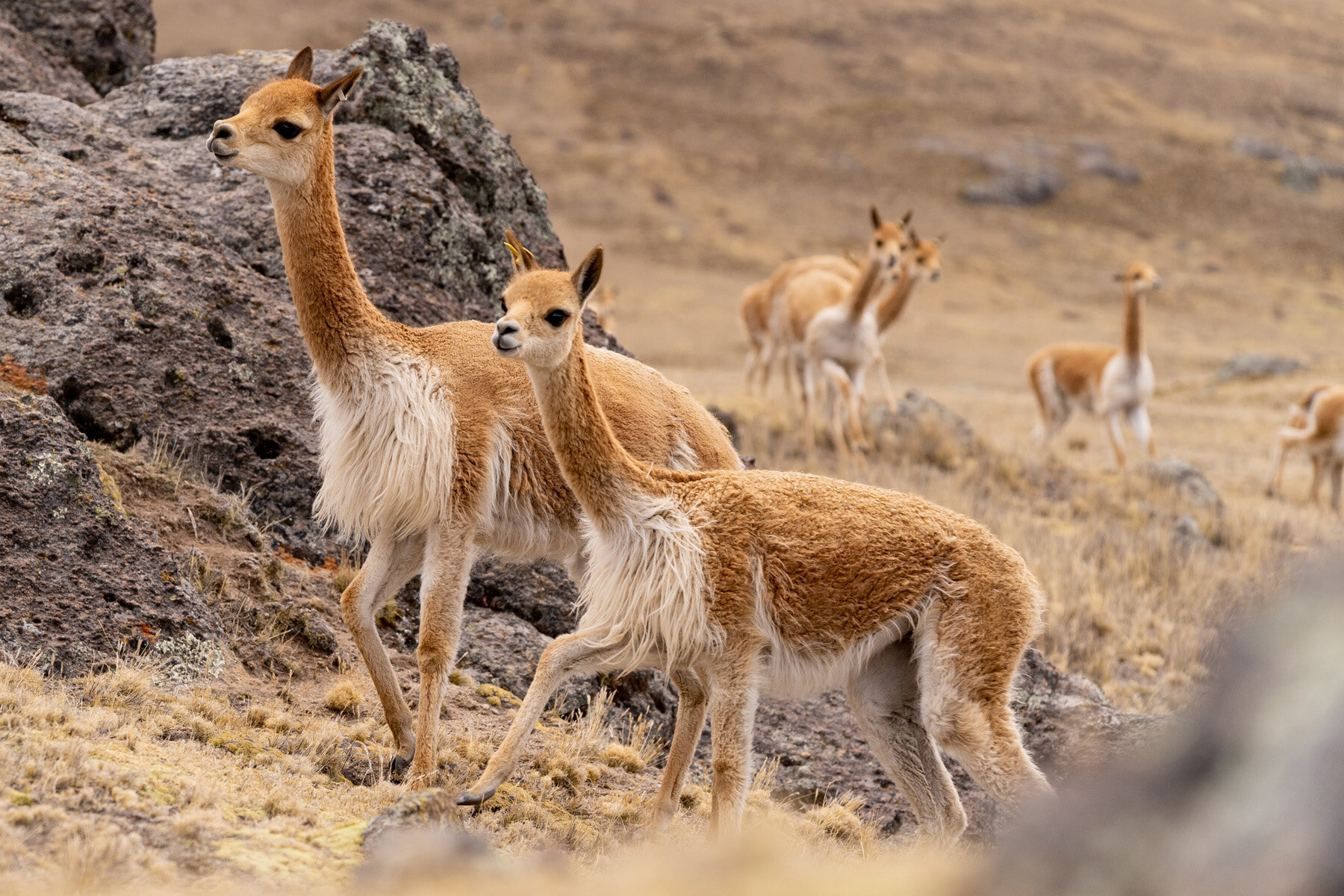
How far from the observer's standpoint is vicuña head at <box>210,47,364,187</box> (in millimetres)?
5172

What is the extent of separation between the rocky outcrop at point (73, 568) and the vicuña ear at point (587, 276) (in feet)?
7.03

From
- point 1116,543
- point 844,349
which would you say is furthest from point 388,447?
point 844,349

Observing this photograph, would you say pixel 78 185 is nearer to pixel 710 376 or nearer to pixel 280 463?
pixel 280 463

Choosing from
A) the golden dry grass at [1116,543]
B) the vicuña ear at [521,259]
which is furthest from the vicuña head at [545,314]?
the golden dry grass at [1116,543]

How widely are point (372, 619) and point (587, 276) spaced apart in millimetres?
1688

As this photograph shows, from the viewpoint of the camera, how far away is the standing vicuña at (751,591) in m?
4.57

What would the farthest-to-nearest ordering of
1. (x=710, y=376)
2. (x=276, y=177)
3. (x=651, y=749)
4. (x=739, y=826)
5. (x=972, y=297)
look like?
(x=972, y=297) < (x=710, y=376) < (x=651, y=749) < (x=276, y=177) < (x=739, y=826)

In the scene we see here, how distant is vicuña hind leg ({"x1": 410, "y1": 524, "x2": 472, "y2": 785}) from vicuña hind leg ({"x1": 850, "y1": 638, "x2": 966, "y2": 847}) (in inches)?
62.6

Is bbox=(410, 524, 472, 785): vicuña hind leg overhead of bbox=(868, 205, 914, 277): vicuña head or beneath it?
beneath

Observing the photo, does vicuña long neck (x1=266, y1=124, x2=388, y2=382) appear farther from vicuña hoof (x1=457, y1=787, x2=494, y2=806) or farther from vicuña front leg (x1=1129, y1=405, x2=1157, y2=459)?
vicuña front leg (x1=1129, y1=405, x2=1157, y2=459)

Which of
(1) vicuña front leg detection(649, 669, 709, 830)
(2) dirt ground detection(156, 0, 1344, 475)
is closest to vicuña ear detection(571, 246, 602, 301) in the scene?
(1) vicuña front leg detection(649, 669, 709, 830)

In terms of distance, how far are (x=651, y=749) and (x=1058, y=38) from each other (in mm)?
71015

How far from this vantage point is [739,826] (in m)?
4.64

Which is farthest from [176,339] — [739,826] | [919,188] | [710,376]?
[919,188]
